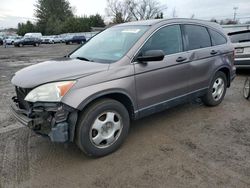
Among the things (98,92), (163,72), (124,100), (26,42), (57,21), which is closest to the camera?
(98,92)

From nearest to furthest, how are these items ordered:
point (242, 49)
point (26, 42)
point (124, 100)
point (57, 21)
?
point (124, 100)
point (242, 49)
point (26, 42)
point (57, 21)

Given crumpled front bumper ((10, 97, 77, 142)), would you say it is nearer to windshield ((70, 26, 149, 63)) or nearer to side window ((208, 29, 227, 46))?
windshield ((70, 26, 149, 63))

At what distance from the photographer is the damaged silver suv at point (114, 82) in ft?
9.83

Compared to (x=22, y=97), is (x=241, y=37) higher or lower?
higher

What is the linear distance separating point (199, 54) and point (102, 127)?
A: 2.42m

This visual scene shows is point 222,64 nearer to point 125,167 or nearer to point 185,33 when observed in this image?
point 185,33

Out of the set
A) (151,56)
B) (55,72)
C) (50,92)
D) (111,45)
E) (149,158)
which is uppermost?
(111,45)

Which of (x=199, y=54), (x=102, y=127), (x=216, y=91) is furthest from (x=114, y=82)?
(x=216, y=91)

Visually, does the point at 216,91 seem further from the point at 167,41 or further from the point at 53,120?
the point at 53,120

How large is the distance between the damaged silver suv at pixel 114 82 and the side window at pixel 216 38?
15cm

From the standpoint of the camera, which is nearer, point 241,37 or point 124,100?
point 124,100

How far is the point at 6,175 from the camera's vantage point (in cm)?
303

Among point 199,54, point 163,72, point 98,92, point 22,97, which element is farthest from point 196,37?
point 22,97

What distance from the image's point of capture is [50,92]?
2.96 meters
